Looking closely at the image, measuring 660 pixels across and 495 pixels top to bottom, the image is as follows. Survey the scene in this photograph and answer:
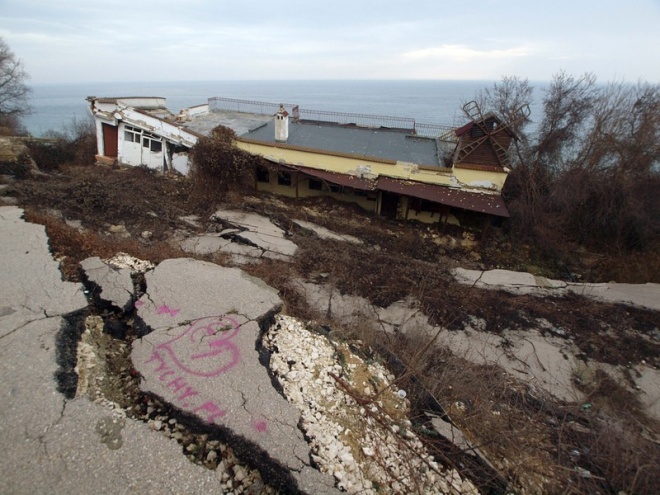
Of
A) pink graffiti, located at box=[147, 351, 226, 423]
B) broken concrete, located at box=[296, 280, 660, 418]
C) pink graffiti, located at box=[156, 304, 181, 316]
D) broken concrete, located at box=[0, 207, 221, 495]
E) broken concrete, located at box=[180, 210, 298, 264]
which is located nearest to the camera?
broken concrete, located at box=[0, 207, 221, 495]

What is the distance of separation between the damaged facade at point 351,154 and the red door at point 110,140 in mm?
52

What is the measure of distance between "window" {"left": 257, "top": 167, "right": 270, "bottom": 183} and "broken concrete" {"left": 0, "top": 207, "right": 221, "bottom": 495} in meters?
12.5

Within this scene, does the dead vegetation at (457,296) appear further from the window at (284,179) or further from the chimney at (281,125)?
the chimney at (281,125)

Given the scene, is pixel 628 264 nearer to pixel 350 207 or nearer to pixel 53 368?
pixel 350 207

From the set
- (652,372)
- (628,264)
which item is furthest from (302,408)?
(628,264)

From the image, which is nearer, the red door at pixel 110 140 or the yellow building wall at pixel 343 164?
the yellow building wall at pixel 343 164

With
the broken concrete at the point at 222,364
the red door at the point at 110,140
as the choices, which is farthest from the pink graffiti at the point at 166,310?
the red door at the point at 110,140

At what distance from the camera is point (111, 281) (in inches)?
206

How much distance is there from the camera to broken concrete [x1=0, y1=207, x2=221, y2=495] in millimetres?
2771

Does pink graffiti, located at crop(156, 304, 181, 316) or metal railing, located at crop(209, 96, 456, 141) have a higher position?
metal railing, located at crop(209, 96, 456, 141)

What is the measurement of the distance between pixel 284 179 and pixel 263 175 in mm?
1116

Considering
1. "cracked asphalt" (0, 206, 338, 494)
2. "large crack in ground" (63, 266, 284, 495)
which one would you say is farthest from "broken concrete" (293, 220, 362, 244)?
"large crack in ground" (63, 266, 284, 495)

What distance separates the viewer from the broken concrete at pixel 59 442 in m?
2.77

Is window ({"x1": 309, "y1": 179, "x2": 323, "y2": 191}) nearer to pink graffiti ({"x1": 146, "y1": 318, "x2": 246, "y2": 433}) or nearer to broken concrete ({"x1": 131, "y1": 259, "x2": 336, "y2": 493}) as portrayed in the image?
broken concrete ({"x1": 131, "y1": 259, "x2": 336, "y2": 493})
